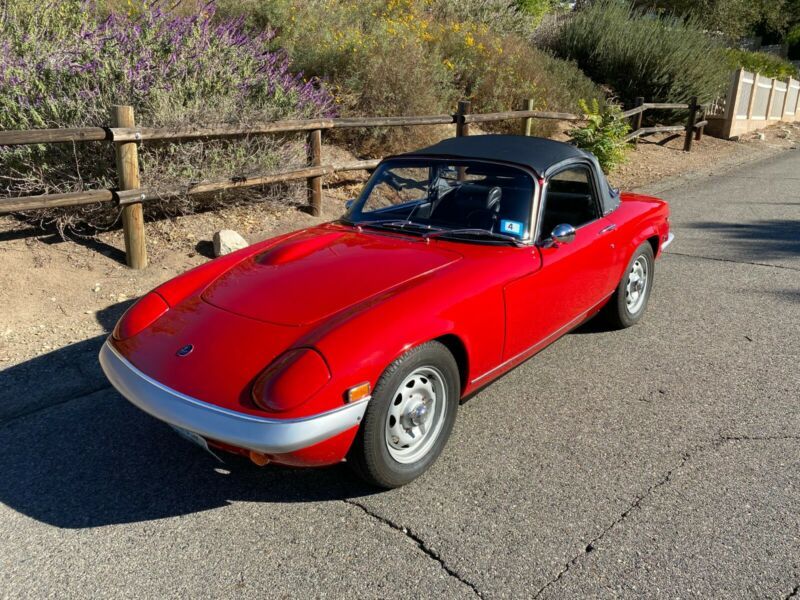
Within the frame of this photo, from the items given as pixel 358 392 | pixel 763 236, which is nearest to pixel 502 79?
pixel 763 236

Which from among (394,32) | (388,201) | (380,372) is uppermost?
(394,32)

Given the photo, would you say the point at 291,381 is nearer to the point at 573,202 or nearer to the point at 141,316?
the point at 141,316

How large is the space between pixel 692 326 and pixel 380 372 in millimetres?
3127

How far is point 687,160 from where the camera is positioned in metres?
14.5

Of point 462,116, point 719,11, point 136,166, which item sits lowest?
→ point 136,166

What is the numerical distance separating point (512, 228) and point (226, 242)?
3.29m

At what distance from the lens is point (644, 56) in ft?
51.5

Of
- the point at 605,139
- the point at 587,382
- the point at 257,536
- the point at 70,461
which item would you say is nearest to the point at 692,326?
the point at 587,382

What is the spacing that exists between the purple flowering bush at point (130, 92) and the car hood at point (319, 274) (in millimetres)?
3100

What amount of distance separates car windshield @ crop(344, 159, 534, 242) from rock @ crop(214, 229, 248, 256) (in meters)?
2.26

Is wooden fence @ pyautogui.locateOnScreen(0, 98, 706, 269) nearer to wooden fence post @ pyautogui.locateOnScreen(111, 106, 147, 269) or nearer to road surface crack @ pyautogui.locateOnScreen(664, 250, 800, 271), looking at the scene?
wooden fence post @ pyautogui.locateOnScreen(111, 106, 147, 269)

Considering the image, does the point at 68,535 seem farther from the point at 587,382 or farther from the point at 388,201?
the point at 587,382

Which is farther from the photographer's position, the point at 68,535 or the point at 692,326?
the point at 692,326

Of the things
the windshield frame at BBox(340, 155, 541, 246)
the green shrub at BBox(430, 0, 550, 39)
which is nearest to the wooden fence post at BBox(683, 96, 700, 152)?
the green shrub at BBox(430, 0, 550, 39)
